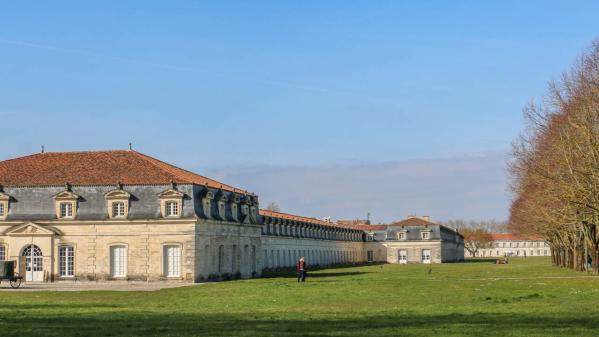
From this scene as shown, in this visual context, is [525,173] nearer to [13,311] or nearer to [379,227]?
[13,311]

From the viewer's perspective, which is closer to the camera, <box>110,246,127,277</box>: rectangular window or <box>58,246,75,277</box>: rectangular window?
<box>110,246,127,277</box>: rectangular window

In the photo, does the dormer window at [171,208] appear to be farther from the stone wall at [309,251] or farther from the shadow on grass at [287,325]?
the shadow on grass at [287,325]

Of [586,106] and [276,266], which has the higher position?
[586,106]

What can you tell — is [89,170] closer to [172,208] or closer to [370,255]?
[172,208]

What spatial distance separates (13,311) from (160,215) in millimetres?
29335

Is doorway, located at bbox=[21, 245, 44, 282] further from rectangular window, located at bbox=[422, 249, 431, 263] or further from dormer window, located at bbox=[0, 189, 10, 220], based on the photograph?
rectangular window, located at bbox=[422, 249, 431, 263]

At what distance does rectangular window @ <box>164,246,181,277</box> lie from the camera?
57031 mm

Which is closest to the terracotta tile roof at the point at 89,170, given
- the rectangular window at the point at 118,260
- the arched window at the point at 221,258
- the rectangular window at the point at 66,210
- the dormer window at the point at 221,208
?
the rectangular window at the point at 66,210

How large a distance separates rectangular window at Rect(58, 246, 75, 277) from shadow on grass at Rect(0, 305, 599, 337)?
110ft

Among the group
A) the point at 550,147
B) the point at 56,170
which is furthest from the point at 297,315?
the point at 56,170

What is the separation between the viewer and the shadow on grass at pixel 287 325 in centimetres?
1909

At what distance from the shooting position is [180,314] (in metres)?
26.0

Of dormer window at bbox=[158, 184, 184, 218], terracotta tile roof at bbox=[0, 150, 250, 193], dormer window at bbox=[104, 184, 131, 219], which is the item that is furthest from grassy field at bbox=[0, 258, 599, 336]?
terracotta tile roof at bbox=[0, 150, 250, 193]

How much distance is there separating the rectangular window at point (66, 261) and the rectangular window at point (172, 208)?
6992 mm
